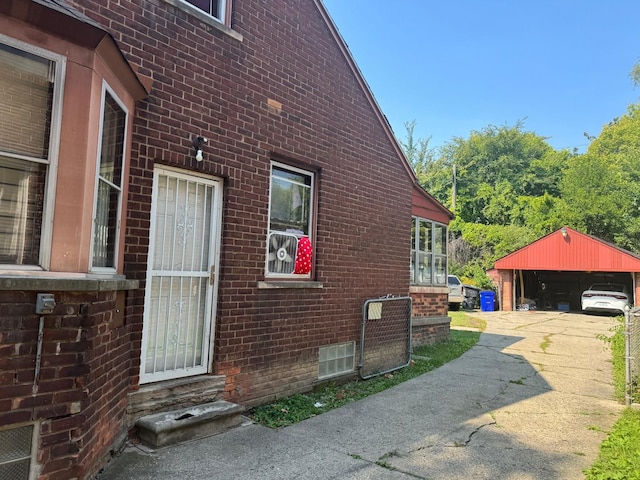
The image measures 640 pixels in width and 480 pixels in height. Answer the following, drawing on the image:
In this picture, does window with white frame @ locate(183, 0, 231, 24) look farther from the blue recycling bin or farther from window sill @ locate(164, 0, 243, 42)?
the blue recycling bin

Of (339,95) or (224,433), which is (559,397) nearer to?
(224,433)

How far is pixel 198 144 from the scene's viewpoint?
183 inches

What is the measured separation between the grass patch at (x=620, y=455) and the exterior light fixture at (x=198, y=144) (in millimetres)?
4730

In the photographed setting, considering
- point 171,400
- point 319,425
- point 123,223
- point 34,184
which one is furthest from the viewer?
point 319,425

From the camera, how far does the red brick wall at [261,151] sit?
4.28 meters

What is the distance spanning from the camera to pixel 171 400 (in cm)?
433

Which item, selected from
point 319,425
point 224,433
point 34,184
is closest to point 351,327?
point 319,425

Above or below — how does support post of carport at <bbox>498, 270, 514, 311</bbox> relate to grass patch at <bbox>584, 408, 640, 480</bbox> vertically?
above

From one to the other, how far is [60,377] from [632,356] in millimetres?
6926

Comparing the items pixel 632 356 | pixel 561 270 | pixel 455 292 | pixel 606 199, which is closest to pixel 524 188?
pixel 606 199

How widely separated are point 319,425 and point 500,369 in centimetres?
484

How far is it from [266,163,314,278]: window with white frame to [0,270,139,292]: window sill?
8.80 feet

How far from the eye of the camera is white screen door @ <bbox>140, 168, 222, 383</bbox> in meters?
4.39

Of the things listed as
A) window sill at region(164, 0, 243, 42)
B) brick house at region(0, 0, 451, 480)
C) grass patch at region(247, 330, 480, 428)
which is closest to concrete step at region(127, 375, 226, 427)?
brick house at region(0, 0, 451, 480)
